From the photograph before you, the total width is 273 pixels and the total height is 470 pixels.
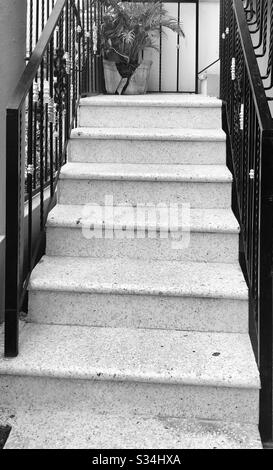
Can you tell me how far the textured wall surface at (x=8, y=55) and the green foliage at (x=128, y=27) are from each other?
176 centimetres

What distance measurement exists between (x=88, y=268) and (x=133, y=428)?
2.49ft

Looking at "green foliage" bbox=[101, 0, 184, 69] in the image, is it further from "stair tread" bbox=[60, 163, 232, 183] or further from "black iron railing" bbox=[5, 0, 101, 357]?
"stair tread" bbox=[60, 163, 232, 183]

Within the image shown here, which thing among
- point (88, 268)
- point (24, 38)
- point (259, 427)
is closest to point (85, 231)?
point (88, 268)

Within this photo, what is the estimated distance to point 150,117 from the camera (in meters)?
3.01

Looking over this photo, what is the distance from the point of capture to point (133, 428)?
1587mm

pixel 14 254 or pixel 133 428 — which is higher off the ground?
pixel 14 254

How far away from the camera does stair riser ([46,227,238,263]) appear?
219cm

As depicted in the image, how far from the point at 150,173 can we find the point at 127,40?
1.77 metres

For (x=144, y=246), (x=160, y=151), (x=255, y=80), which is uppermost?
(x=255, y=80)

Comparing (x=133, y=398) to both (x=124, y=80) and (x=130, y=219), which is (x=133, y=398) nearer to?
(x=130, y=219)

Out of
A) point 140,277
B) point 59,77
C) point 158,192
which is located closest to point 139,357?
point 140,277

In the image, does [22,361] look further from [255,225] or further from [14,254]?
[255,225]
